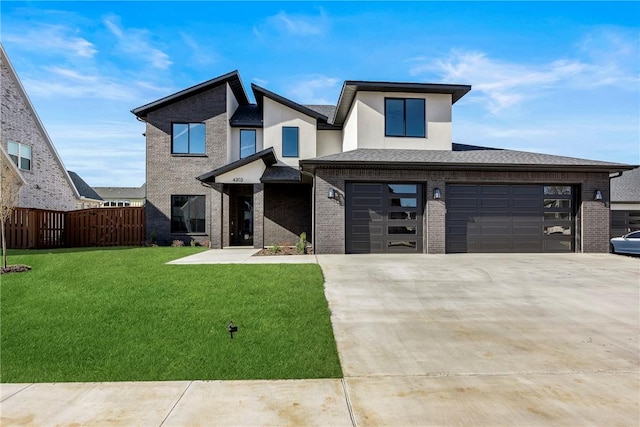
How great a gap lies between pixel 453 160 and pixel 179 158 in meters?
14.1

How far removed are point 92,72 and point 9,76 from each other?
1145 centimetres

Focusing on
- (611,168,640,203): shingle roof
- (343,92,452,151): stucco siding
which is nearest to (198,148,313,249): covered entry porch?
(343,92,452,151): stucco siding

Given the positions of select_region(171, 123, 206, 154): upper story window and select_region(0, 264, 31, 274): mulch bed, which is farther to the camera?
select_region(171, 123, 206, 154): upper story window

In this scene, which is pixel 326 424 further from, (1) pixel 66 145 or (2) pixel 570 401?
(1) pixel 66 145

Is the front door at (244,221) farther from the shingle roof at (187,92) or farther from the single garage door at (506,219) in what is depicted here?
the single garage door at (506,219)

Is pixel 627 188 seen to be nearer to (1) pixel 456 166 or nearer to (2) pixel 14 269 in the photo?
(1) pixel 456 166

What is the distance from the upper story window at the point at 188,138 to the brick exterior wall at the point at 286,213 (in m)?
4.85

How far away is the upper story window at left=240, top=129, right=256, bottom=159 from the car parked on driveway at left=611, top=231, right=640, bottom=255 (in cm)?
1739

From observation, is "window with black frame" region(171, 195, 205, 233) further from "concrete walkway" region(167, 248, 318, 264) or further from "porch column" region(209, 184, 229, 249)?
"concrete walkway" region(167, 248, 318, 264)

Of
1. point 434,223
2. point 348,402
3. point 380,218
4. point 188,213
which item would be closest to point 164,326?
point 348,402

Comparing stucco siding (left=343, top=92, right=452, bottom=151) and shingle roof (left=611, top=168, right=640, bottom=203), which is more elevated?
stucco siding (left=343, top=92, right=452, bottom=151)

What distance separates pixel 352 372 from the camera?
438 cm

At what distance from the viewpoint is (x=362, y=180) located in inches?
515

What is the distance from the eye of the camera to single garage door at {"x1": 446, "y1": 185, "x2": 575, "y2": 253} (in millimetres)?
13508
